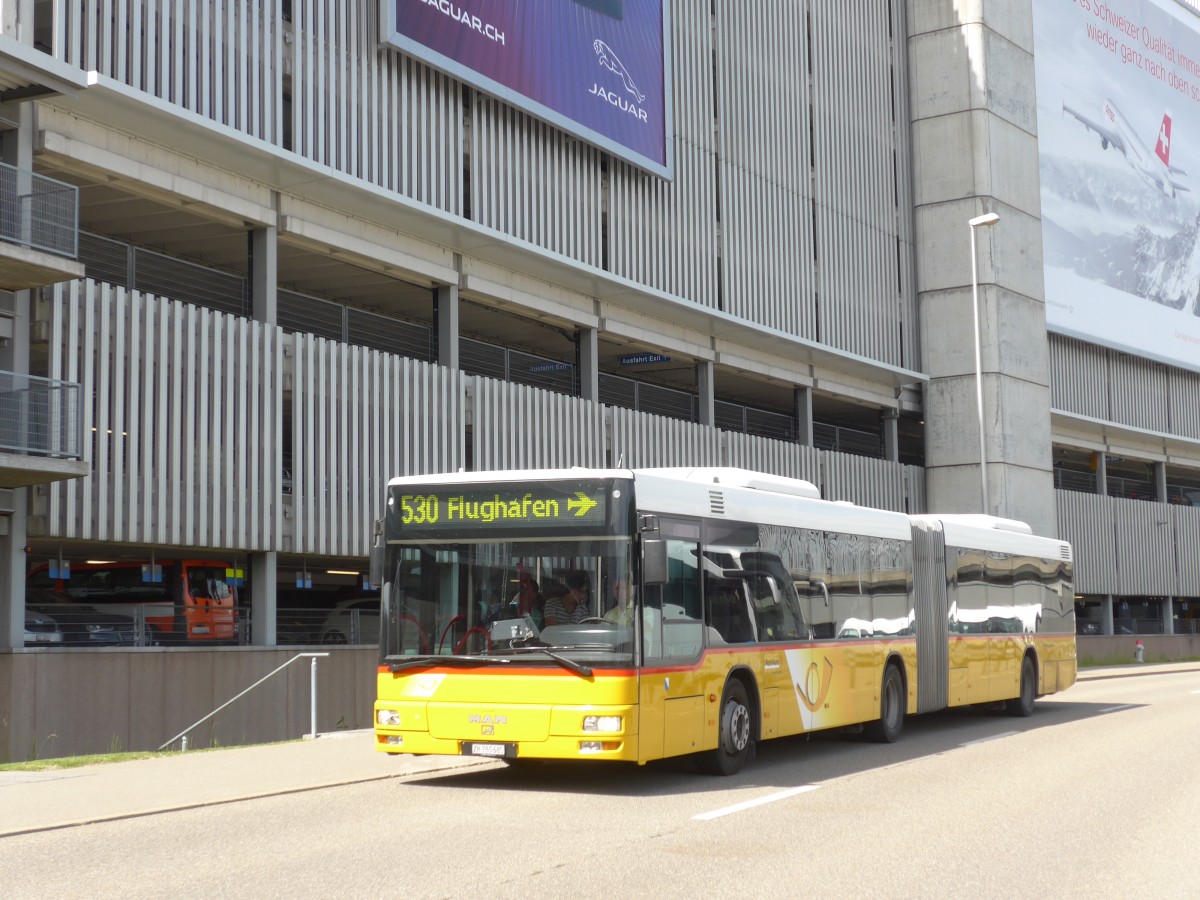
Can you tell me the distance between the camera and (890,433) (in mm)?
44750

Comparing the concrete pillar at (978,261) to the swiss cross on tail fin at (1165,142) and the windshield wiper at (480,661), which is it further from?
the windshield wiper at (480,661)

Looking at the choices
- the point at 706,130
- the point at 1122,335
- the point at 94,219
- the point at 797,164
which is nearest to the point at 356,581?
the point at 94,219

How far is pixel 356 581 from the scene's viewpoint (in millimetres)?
28422

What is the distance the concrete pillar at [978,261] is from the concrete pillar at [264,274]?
86.3ft

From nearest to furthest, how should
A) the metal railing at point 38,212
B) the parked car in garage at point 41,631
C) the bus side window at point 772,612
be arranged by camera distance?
the bus side window at point 772,612
the metal railing at point 38,212
the parked car in garage at point 41,631

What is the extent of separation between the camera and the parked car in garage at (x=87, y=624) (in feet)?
67.0

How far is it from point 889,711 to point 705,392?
1839 cm

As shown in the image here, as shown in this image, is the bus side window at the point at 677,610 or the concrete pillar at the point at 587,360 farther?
the concrete pillar at the point at 587,360

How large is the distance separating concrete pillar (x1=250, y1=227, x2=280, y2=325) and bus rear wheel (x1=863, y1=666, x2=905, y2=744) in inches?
462

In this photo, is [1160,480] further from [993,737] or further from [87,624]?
[87,624]

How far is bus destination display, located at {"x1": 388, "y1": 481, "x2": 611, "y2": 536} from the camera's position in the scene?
42.0 feet

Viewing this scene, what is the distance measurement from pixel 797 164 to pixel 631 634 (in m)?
29.0

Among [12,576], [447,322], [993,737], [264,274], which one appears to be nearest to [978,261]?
[447,322]

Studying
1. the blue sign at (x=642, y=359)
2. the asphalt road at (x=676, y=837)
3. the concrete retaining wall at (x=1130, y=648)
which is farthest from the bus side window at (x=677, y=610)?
the concrete retaining wall at (x=1130, y=648)
